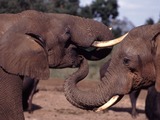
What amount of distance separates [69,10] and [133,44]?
105ft

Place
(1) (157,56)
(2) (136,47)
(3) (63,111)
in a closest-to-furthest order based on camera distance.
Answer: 1. (1) (157,56)
2. (2) (136,47)
3. (3) (63,111)

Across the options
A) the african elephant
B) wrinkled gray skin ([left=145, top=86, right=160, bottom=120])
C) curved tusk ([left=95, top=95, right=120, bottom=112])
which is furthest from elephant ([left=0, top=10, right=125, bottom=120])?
wrinkled gray skin ([left=145, top=86, right=160, bottom=120])

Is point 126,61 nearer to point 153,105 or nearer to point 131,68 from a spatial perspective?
point 131,68

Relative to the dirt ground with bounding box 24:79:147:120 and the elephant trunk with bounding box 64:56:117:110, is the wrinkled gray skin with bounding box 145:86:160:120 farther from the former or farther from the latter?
the elephant trunk with bounding box 64:56:117:110

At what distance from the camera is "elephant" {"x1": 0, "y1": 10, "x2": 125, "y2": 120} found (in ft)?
27.6

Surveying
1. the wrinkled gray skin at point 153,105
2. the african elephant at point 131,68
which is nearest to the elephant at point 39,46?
the african elephant at point 131,68

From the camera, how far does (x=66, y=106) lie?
19297mm

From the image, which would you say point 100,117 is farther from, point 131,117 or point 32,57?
point 32,57

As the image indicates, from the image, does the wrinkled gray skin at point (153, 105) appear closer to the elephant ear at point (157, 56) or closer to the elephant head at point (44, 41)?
the elephant head at point (44, 41)

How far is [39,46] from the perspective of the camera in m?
8.53

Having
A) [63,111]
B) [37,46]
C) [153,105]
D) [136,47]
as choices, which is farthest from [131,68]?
[63,111]

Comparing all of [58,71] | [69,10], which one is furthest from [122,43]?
[69,10]

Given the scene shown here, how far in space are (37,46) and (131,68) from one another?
1.53m

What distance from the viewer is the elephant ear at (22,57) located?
27.5 feet
